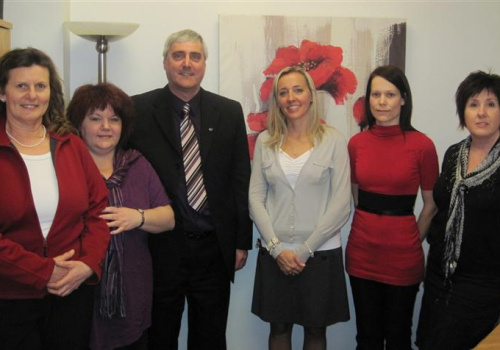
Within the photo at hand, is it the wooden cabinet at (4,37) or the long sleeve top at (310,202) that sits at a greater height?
the wooden cabinet at (4,37)

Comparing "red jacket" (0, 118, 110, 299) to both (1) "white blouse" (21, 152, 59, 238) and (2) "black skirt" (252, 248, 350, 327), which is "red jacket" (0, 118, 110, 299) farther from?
(2) "black skirt" (252, 248, 350, 327)

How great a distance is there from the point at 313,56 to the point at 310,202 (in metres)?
1.04

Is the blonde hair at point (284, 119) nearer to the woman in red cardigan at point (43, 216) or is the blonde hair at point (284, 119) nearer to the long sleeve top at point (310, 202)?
the long sleeve top at point (310, 202)

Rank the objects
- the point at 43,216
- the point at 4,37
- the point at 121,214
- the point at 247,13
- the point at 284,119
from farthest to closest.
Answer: the point at 247,13, the point at 284,119, the point at 4,37, the point at 121,214, the point at 43,216

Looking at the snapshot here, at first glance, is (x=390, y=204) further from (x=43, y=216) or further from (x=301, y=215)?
(x=43, y=216)

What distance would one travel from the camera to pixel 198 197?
225 centimetres

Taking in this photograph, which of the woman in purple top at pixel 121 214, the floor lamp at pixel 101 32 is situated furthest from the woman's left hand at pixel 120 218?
the floor lamp at pixel 101 32

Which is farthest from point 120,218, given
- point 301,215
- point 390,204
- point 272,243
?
point 390,204

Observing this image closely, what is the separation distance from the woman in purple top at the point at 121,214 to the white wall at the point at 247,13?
32.3 inches

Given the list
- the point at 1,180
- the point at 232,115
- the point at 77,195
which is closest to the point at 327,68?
the point at 232,115

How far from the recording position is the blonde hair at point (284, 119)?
2355 mm

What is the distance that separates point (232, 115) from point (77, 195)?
92cm

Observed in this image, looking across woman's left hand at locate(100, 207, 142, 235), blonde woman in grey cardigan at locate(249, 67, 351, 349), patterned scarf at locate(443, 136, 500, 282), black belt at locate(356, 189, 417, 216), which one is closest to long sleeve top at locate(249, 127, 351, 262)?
blonde woman in grey cardigan at locate(249, 67, 351, 349)

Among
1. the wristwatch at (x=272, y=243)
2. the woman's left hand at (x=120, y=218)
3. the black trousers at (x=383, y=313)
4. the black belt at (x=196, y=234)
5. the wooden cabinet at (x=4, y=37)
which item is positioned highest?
the wooden cabinet at (x=4, y=37)
